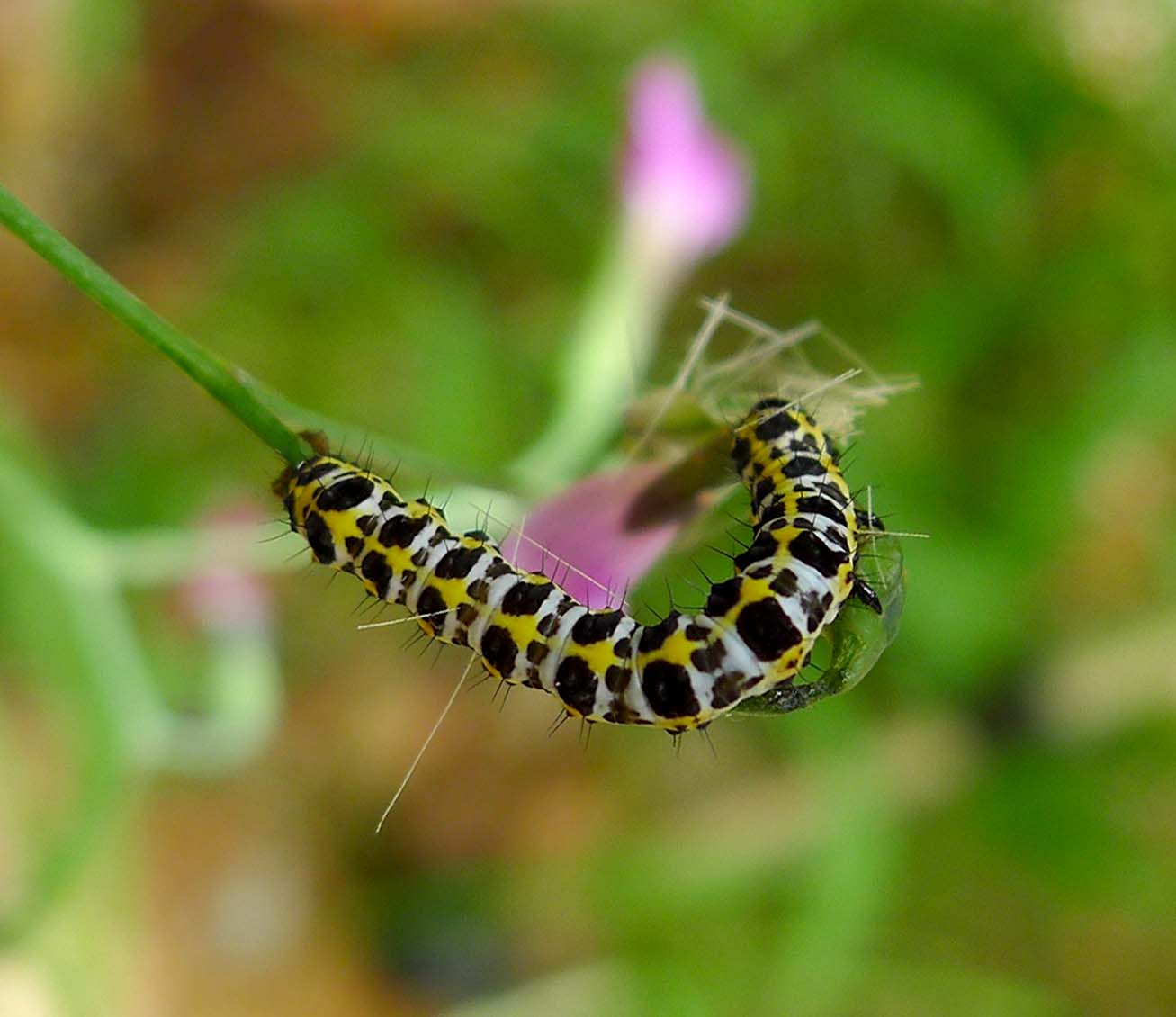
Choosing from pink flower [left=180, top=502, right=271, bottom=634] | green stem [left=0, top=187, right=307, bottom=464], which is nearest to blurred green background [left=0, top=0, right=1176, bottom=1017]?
pink flower [left=180, top=502, right=271, bottom=634]

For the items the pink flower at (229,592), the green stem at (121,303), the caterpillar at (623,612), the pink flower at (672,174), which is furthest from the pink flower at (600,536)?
the pink flower at (229,592)

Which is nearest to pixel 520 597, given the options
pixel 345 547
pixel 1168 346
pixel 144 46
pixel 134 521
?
pixel 345 547

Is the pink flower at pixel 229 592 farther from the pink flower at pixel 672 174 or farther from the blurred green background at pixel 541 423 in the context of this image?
the pink flower at pixel 672 174

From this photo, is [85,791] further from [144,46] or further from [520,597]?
[144,46]

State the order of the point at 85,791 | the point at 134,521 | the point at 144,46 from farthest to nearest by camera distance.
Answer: the point at 144,46 < the point at 134,521 < the point at 85,791

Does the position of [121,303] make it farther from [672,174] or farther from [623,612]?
[672,174]

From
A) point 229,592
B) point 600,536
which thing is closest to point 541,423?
point 229,592
